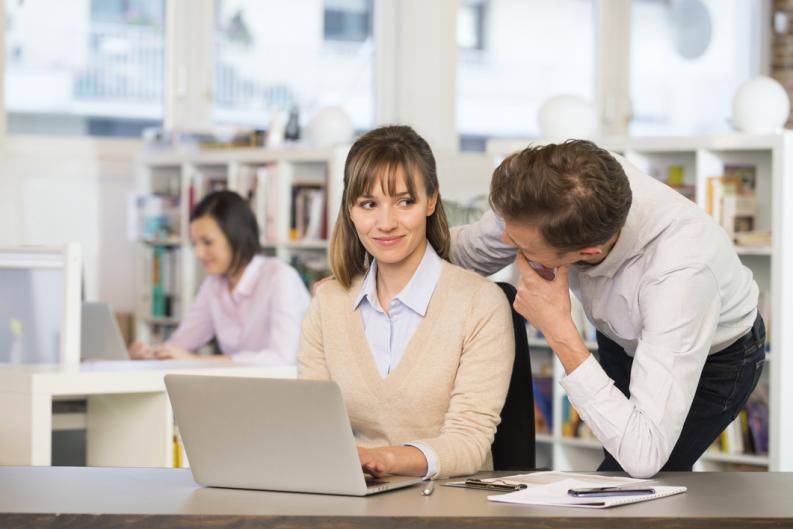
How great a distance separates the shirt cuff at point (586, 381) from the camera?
1.87 meters

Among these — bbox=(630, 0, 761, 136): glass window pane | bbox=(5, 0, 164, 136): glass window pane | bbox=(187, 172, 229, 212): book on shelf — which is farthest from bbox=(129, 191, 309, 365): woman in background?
bbox=(630, 0, 761, 136): glass window pane

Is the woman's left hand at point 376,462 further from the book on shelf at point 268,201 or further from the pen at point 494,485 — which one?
the book on shelf at point 268,201

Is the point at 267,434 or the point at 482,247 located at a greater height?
the point at 482,247

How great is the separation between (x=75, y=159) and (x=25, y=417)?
3.38 metres

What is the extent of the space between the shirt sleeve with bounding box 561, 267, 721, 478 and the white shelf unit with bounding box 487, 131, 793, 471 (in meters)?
2.31

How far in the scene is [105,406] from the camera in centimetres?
319

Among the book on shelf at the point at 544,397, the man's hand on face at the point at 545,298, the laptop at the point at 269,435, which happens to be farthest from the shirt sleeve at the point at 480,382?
the book on shelf at the point at 544,397

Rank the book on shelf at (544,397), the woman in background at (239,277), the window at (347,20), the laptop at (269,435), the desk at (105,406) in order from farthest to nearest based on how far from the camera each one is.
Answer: the window at (347,20), the book on shelf at (544,397), the woman in background at (239,277), the desk at (105,406), the laptop at (269,435)

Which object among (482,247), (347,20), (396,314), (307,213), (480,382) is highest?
(347,20)

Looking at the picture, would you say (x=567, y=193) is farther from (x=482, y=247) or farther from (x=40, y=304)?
(x=40, y=304)

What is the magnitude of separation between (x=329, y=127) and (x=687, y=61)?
9.03ft

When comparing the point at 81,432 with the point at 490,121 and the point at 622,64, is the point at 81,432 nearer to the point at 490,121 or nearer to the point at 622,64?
the point at 490,121

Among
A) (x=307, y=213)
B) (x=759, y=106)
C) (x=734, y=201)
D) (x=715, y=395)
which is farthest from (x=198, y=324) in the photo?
(x=715, y=395)

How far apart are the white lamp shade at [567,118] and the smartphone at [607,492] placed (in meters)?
2.97
